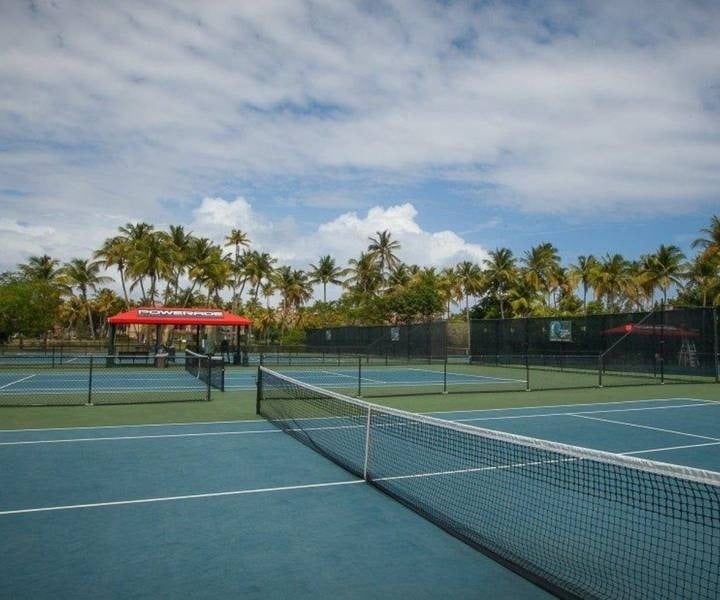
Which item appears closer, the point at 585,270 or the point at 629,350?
the point at 629,350

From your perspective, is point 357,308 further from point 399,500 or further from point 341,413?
point 399,500

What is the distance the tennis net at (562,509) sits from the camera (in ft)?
16.4

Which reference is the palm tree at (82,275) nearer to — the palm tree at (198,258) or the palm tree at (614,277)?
the palm tree at (198,258)

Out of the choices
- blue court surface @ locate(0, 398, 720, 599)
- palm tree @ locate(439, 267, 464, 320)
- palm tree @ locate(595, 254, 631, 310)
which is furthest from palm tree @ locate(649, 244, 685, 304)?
blue court surface @ locate(0, 398, 720, 599)

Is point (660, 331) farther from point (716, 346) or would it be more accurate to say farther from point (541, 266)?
point (541, 266)

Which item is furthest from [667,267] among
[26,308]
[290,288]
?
[26,308]

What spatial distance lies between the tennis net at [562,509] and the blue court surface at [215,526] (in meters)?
0.30

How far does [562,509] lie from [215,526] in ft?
12.6

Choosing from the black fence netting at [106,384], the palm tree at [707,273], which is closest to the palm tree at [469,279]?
the palm tree at [707,273]

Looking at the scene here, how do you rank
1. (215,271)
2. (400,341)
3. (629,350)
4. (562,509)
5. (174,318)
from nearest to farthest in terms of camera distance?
(562,509)
(629,350)
(174,318)
(400,341)
(215,271)

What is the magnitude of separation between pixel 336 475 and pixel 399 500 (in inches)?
55.1

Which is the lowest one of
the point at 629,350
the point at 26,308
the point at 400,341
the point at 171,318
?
the point at 629,350

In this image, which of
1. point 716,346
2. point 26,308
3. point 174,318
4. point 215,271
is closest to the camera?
point 716,346

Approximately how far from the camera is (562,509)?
22.5ft
